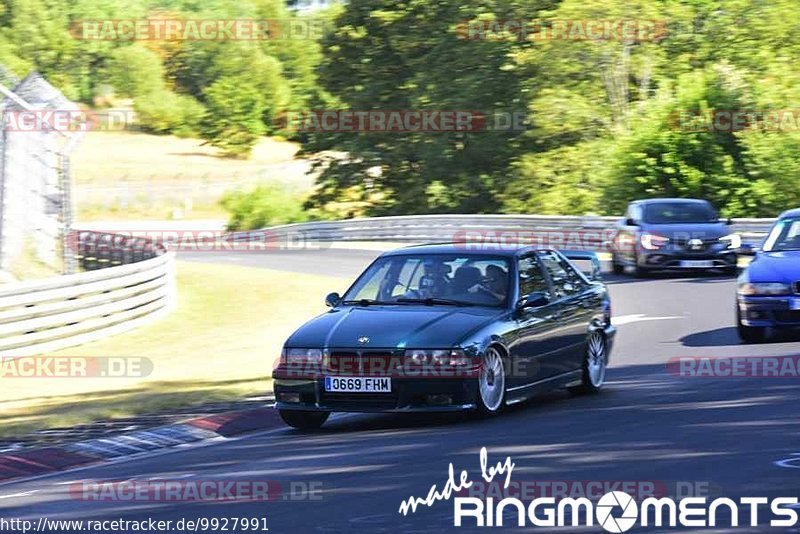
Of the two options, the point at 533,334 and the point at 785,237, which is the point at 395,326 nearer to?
the point at 533,334

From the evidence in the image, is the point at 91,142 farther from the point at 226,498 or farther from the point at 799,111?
the point at 226,498

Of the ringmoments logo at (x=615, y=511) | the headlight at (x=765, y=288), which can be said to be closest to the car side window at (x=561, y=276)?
the headlight at (x=765, y=288)

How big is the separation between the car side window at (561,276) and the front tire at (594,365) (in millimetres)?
475

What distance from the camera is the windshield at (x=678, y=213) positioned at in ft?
91.3

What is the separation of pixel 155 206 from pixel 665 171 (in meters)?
50.7

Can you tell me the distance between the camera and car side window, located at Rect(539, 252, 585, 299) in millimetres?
12984

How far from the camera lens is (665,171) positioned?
42.1 metres

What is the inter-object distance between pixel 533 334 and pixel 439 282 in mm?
863

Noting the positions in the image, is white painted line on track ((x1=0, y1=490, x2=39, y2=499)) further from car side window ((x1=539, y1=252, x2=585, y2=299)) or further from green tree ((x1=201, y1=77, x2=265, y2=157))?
green tree ((x1=201, y1=77, x2=265, y2=157))

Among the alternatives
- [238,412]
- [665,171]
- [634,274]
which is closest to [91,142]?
[665,171]

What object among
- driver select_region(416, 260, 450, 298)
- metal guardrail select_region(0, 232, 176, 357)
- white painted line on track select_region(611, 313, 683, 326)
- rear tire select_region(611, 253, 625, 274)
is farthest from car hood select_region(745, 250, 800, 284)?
rear tire select_region(611, 253, 625, 274)

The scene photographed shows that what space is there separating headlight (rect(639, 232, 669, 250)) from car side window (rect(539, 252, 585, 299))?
45.6 ft

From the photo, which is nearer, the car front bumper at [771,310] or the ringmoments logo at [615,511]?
the ringmoments logo at [615,511]

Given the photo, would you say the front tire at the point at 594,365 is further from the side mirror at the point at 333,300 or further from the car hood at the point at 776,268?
the car hood at the point at 776,268
